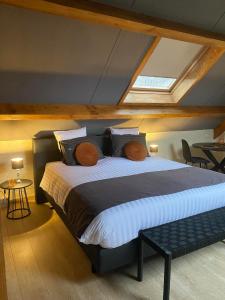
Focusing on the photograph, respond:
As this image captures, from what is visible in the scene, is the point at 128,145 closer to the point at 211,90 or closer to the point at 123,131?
the point at 123,131

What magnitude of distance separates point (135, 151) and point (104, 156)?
505 millimetres

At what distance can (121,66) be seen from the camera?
9.53 ft

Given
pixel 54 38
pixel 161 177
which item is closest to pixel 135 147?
pixel 161 177

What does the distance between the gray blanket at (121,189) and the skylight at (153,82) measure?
5.23 ft

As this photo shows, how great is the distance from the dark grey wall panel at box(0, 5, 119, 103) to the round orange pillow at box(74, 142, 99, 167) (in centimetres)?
72

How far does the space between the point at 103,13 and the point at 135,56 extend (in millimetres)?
891

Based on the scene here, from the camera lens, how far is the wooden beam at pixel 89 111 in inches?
119

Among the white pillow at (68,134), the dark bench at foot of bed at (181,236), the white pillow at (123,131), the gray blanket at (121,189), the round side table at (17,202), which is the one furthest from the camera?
the white pillow at (123,131)

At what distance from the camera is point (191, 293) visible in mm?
1795

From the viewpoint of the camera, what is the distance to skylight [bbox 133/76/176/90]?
3.71 meters

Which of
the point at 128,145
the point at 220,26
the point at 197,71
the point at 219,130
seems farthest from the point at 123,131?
the point at 219,130

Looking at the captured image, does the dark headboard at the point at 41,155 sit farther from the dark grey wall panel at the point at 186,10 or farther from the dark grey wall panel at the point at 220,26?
the dark grey wall panel at the point at 220,26

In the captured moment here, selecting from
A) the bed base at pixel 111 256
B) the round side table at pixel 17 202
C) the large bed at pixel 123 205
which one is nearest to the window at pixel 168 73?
the large bed at pixel 123 205

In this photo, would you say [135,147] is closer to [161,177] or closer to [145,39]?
[161,177]
